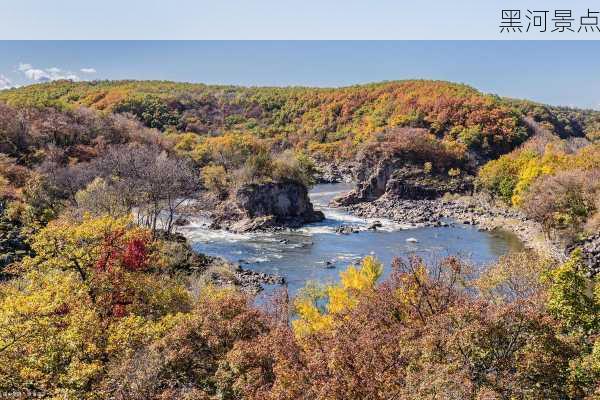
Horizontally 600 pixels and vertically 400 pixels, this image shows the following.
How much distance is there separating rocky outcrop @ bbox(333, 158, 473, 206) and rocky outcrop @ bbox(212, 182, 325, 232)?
55.1 feet

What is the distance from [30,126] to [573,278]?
8448 cm

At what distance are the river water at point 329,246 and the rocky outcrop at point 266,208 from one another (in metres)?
2.69

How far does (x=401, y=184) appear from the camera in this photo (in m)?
93.9

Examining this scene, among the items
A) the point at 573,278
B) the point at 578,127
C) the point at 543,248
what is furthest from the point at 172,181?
the point at 578,127

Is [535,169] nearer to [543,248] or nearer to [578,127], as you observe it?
[543,248]

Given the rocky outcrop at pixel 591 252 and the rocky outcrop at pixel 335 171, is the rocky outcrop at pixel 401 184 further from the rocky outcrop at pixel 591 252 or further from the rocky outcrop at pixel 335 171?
the rocky outcrop at pixel 591 252

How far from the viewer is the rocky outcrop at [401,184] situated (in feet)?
306

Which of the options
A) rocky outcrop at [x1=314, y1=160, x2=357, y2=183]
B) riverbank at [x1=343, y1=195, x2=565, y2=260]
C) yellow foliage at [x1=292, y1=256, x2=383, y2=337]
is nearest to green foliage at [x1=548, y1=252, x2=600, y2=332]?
yellow foliage at [x1=292, y1=256, x2=383, y2=337]

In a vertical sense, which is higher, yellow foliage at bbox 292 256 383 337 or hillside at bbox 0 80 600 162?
hillside at bbox 0 80 600 162

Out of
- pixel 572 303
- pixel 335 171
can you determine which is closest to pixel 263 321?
pixel 572 303

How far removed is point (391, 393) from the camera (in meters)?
14.7

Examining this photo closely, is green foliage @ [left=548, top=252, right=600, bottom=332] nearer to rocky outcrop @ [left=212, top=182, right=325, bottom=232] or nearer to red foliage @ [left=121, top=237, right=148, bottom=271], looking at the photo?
red foliage @ [left=121, top=237, right=148, bottom=271]

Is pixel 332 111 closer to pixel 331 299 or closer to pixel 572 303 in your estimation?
pixel 331 299

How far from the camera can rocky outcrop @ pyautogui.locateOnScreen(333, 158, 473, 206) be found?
306 feet
